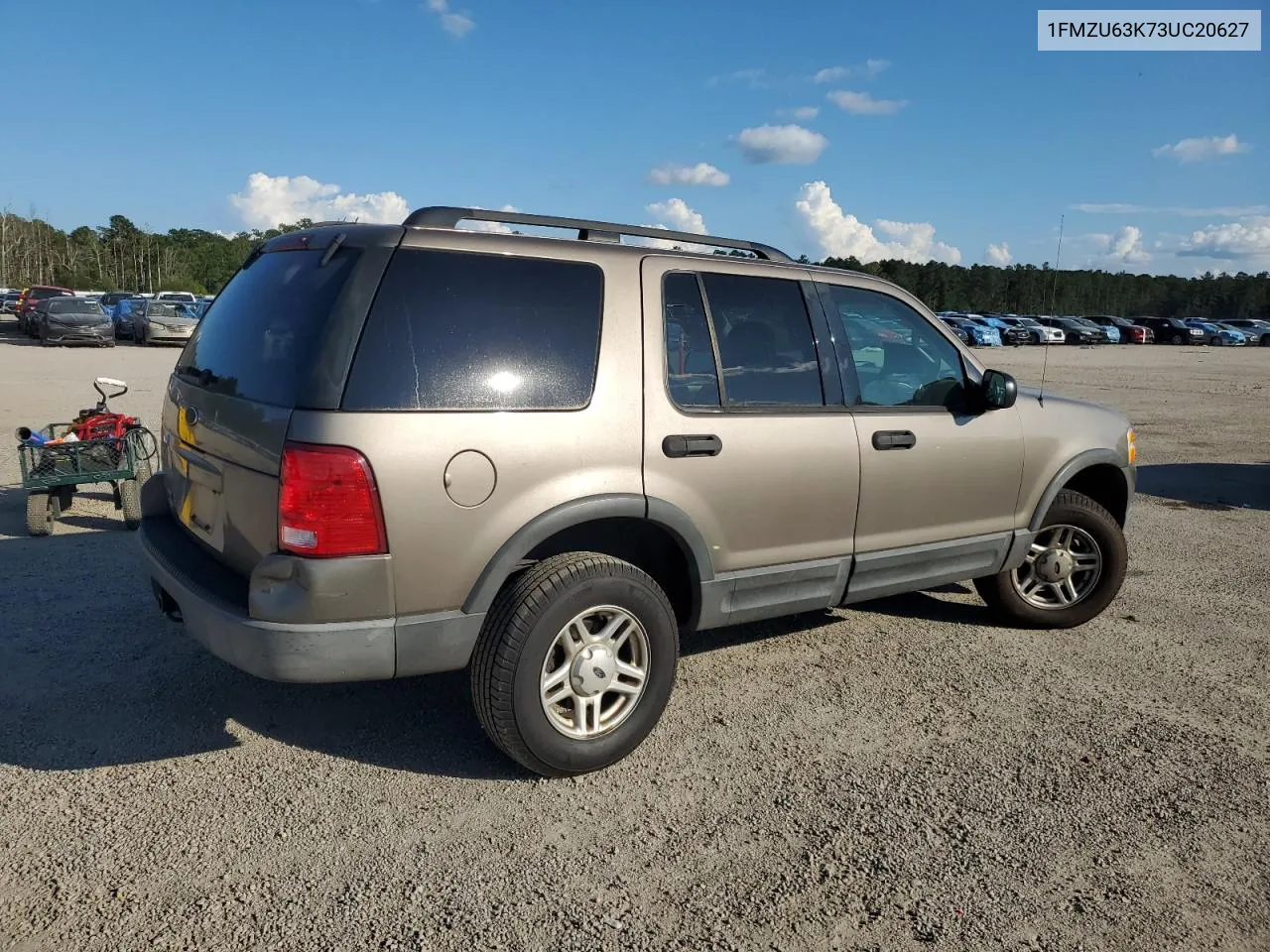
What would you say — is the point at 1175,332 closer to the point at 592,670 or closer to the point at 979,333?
the point at 979,333

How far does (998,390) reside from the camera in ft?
14.5

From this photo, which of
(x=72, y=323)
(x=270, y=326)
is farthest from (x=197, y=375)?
(x=72, y=323)

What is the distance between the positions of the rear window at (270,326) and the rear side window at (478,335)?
0.66 ft

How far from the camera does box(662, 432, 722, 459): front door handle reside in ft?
11.5

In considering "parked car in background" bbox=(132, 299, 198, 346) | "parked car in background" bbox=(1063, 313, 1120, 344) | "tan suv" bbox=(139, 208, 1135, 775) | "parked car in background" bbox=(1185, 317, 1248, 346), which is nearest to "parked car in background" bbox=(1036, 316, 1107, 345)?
"parked car in background" bbox=(1063, 313, 1120, 344)

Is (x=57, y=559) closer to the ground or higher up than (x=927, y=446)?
closer to the ground

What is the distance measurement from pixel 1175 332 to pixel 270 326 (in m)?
64.6

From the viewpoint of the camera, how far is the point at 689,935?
2596mm

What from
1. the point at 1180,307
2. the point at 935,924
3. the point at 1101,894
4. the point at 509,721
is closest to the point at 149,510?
the point at 509,721

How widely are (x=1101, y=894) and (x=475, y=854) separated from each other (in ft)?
6.22

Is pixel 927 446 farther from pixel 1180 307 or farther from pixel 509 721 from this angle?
pixel 1180 307

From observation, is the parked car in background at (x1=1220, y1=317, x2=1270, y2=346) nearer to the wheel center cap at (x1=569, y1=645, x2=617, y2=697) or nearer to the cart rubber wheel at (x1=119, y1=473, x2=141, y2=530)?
the cart rubber wheel at (x1=119, y1=473, x2=141, y2=530)

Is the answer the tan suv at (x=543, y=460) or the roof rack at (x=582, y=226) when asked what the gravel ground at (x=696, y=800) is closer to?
the tan suv at (x=543, y=460)

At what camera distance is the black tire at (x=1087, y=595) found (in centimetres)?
502
